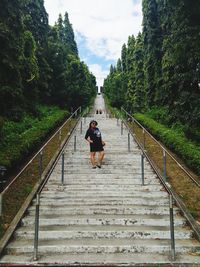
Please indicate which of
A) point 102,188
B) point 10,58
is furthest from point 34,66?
point 102,188

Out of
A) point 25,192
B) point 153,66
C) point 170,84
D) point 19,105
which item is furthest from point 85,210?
point 153,66

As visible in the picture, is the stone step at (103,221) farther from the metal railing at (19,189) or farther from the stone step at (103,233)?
the metal railing at (19,189)

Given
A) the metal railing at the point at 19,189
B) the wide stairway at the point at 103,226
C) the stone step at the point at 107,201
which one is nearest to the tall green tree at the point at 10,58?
the metal railing at the point at 19,189

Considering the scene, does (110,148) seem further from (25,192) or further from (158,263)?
(158,263)

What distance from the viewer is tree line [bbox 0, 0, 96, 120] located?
33.4 feet

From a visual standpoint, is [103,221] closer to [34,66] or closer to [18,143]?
[18,143]

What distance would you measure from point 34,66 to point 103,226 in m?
12.6

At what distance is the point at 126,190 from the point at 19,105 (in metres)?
5.07

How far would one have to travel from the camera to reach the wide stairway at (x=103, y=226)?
5.49 metres

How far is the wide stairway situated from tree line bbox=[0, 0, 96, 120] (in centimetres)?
352

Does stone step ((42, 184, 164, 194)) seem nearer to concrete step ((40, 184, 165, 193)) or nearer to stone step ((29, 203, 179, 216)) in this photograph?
concrete step ((40, 184, 165, 193))

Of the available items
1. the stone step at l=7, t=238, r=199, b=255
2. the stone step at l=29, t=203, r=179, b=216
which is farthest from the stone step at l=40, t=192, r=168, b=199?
the stone step at l=7, t=238, r=199, b=255

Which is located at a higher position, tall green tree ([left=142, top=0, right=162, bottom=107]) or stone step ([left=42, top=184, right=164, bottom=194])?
tall green tree ([left=142, top=0, right=162, bottom=107])

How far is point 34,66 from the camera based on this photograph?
1720 cm
